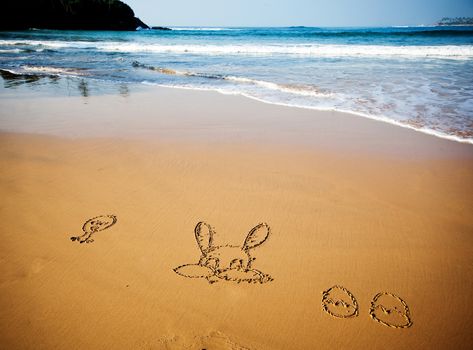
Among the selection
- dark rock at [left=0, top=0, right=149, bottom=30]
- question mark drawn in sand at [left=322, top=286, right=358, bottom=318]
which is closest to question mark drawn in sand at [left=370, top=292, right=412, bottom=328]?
question mark drawn in sand at [left=322, top=286, right=358, bottom=318]

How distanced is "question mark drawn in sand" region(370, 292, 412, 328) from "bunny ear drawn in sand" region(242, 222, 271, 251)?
3.05 ft

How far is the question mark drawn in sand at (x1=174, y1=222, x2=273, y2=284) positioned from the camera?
2.07 metres

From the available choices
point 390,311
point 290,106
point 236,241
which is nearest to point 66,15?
point 290,106

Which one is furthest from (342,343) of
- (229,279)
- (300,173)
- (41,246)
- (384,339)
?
(41,246)

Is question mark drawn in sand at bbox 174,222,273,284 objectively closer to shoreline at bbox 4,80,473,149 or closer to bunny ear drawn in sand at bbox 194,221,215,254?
bunny ear drawn in sand at bbox 194,221,215,254

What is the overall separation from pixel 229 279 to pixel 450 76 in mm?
10831

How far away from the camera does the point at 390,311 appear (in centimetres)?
185

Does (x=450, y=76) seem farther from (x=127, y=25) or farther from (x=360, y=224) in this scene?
(x=127, y=25)

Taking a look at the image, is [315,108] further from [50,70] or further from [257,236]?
[50,70]

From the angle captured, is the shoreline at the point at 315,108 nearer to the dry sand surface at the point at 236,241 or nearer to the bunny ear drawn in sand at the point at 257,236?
the dry sand surface at the point at 236,241

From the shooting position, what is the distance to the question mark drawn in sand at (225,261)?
6.79ft

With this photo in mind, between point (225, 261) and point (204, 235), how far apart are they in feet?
1.13

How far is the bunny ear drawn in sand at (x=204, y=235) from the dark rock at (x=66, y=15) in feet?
195

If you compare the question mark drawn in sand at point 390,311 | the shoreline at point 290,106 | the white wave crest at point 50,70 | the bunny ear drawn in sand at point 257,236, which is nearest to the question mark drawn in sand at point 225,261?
the bunny ear drawn in sand at point 257,236
